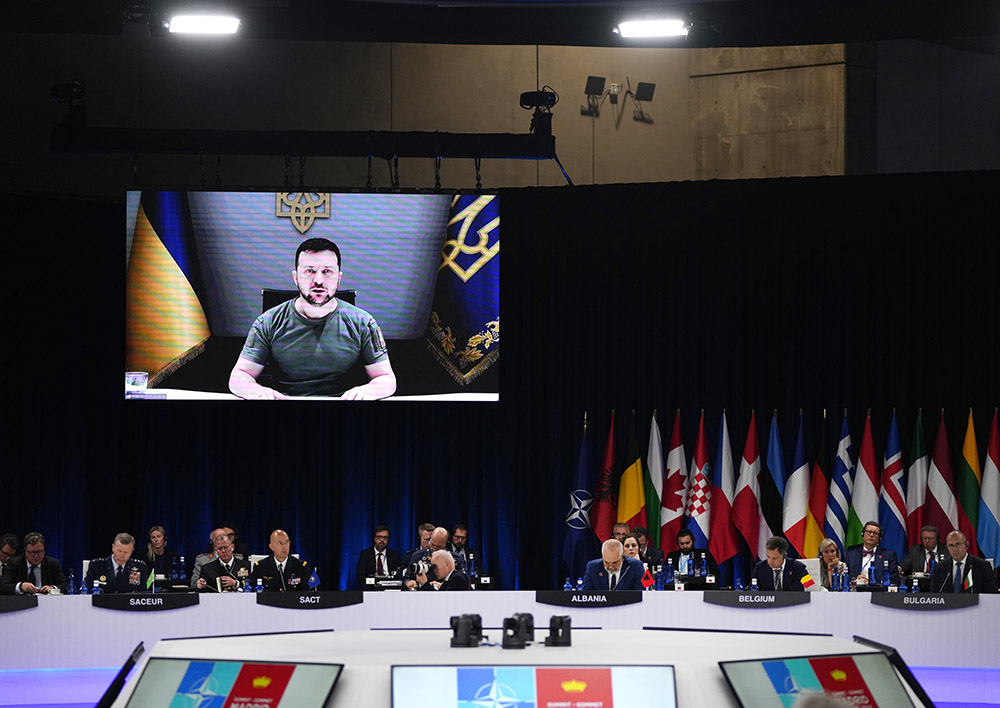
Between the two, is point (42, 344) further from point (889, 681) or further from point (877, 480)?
point (889, 681)

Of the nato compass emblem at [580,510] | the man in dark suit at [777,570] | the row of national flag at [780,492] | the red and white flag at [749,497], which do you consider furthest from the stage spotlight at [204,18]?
the red and white flag at [749,497]

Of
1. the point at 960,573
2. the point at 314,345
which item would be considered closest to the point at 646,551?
the point at 960,573

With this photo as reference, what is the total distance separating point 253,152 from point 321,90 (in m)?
2.14

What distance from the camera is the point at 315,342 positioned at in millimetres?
11469

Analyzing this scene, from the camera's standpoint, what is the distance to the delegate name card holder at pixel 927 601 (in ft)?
28.7

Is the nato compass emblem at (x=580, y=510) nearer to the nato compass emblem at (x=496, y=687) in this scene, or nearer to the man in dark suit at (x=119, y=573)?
the man in dark suit at (x=119, y=573)

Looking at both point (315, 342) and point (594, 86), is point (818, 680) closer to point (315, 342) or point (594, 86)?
point (315, 342)

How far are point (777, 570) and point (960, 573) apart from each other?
142cm

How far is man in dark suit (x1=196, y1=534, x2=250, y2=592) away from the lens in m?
9.41

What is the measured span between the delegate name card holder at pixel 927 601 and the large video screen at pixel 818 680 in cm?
491

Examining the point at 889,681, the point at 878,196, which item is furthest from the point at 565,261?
the point at 889,681

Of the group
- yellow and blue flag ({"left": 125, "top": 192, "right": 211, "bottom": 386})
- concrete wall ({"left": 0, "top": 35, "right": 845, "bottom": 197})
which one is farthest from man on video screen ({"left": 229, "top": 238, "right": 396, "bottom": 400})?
concrete wall ({"left": 0, "top": 35, "right": 845, "bottom": 197})

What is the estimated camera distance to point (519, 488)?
12789 mm

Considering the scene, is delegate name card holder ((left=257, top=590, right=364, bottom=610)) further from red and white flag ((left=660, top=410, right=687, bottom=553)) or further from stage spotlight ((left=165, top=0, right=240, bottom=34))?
red and white flag ((left=660, top=410, right=687, bottom=553))
